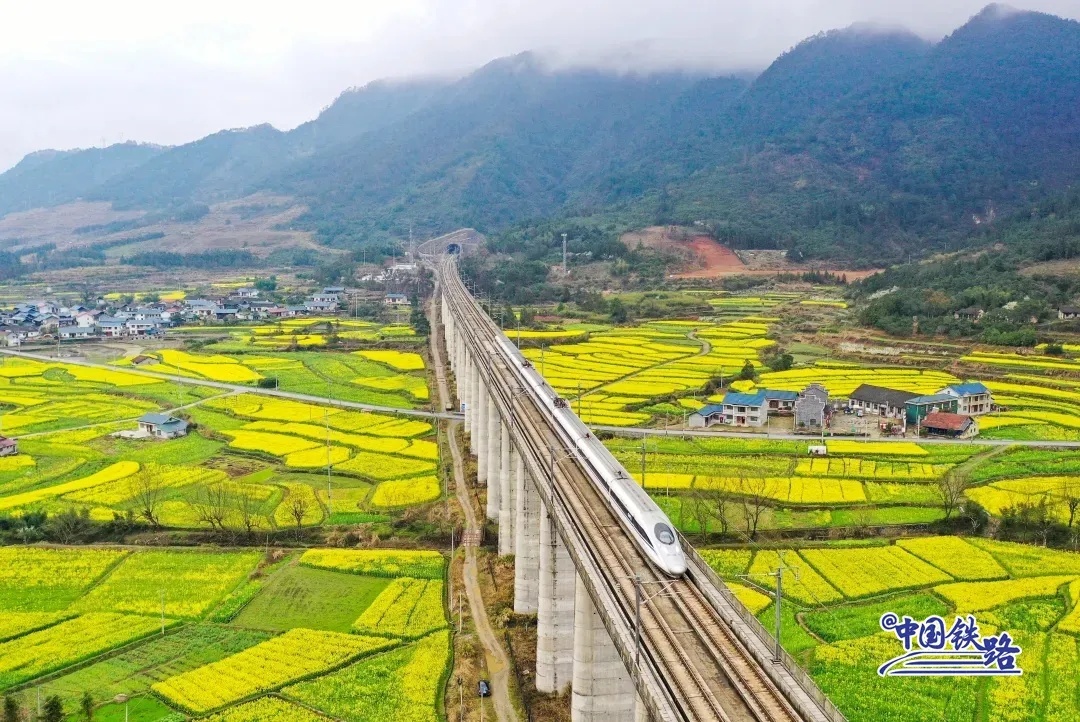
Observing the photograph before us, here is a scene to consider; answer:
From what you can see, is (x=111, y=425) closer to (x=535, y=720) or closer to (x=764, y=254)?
(x=535, y=720)

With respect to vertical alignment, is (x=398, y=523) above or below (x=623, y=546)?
below

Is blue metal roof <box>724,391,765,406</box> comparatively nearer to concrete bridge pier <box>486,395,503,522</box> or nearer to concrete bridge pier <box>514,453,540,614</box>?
concrete bridge pier <box>486,395,503,522</box>

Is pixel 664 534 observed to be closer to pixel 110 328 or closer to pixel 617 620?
pixel 617 620

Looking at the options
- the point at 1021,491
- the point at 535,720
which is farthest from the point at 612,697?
the point at 1021,491

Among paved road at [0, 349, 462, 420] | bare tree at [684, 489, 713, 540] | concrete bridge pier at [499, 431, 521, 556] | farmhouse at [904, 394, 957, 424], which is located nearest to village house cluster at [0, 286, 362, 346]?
paved road at [0, 349, 462, 420]

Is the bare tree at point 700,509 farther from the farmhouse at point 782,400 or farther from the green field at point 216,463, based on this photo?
the farmhouse at point 782,400
